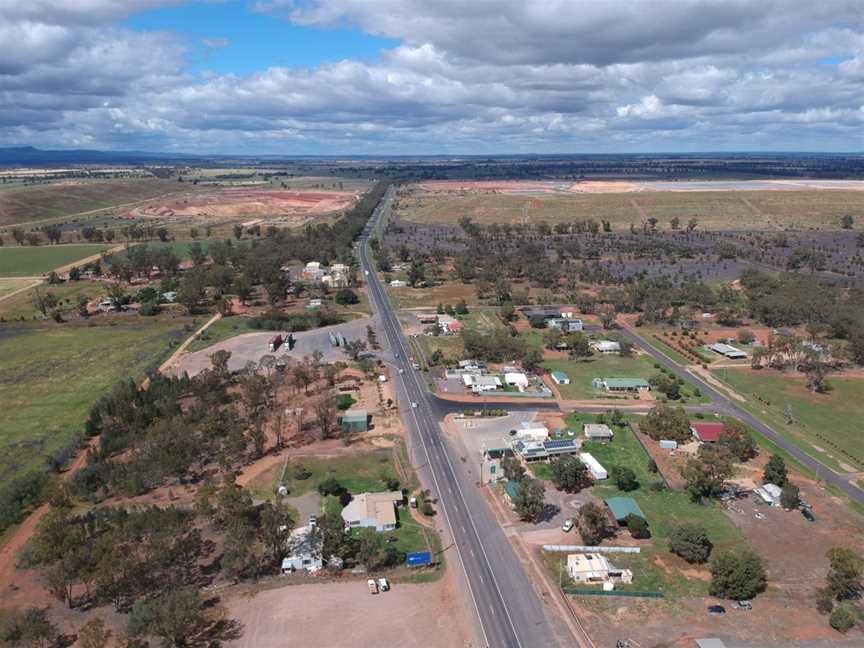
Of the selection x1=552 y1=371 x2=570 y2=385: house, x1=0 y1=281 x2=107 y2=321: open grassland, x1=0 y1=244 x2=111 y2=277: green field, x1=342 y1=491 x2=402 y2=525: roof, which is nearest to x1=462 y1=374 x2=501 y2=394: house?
x1=552 y1=371 x2=570 y2=385: house

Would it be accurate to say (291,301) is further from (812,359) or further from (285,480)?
(812,359)

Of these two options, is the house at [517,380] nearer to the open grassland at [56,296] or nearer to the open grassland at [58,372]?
the open grassland at [58,372]

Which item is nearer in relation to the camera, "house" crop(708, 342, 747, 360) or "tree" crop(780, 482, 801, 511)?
"tree" crop(780, 482, 801, 511)

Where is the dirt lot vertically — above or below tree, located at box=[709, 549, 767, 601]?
below

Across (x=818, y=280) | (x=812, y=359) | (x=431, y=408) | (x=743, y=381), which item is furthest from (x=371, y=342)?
(x=818, y=280)

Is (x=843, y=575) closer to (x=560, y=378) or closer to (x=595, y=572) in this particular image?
(x=595, y=572)

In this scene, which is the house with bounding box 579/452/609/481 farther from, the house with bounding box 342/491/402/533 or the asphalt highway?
the house with bounding box 342/491/402/533

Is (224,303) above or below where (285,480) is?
above
